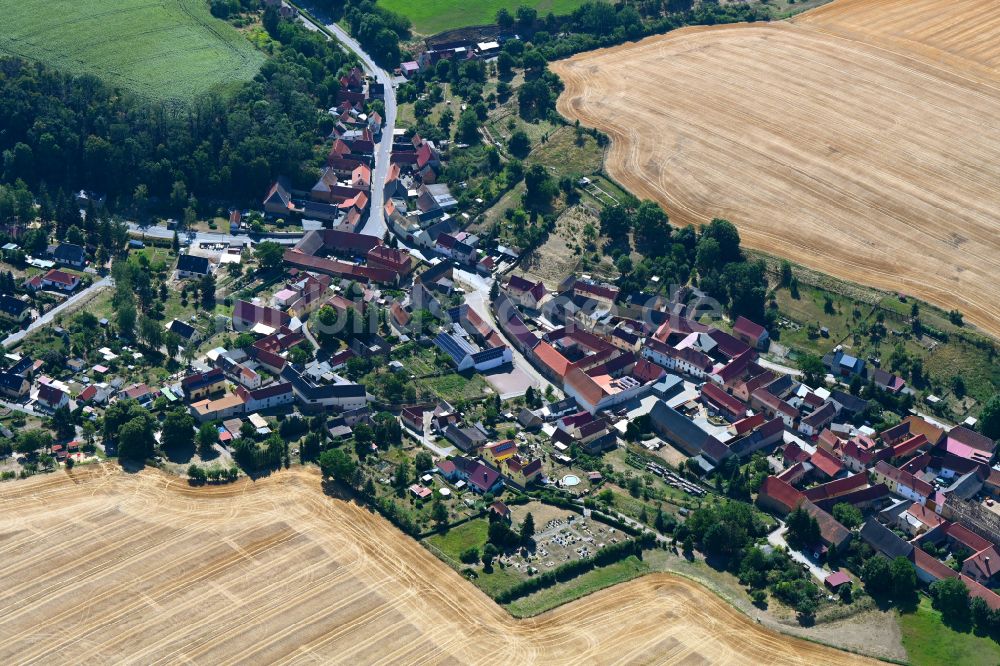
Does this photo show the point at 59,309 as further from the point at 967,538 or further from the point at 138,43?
the point at 967,538

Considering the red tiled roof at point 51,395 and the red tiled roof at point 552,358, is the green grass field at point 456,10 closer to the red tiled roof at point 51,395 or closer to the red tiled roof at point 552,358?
the red tiled roof at point 552,358

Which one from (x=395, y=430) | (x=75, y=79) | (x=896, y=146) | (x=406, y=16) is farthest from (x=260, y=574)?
(x=406, y=16)

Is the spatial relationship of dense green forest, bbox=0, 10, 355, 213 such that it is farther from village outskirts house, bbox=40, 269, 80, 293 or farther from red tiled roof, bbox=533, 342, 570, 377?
red tiled roof, bbox=533, 342, 570, 377

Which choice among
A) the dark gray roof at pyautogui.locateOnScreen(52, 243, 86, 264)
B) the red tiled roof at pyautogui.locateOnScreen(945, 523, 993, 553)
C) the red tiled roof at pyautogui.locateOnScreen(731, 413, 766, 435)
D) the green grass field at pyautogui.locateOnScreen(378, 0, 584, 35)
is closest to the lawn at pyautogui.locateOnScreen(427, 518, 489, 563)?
the red tiled roof at pyautogui.locateOnScreen(731, 413, 766, 435)

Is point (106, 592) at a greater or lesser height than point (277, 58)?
lesser

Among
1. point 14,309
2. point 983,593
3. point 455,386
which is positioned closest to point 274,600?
point 455,386

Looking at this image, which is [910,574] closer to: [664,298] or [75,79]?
[664,298]
